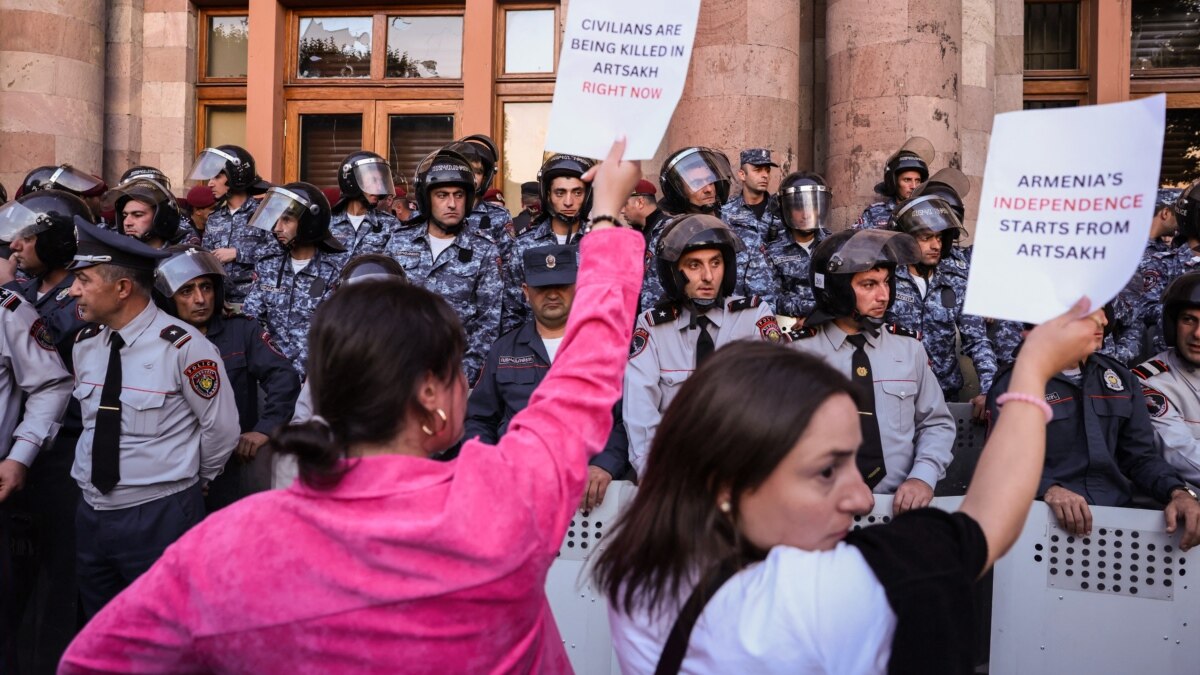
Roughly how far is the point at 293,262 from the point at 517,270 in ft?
5.09

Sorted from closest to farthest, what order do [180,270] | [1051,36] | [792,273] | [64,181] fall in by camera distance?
[180,270]
[792,273]
[64,181]
[1051,36]

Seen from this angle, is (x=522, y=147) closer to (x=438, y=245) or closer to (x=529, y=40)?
(x=529, y=40)

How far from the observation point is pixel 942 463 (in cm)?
443

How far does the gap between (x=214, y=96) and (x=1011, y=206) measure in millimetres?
11431

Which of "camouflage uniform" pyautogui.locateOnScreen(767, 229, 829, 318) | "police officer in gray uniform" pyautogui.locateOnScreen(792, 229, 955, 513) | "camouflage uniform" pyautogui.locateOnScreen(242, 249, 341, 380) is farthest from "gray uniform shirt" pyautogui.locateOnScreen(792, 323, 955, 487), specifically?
"camouflage uniform" pyautogui.locateOnScreen(242, 249, 341, 380)

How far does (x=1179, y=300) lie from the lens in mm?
4695

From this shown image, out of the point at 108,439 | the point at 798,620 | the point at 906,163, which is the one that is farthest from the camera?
the point at 906,163

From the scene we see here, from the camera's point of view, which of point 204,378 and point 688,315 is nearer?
point 204,378

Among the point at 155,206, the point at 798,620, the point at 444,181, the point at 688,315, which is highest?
the point at 444,181

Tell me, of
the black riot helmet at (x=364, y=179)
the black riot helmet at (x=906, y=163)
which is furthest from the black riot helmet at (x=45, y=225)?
the black riot helmet at (x=906, y=163)

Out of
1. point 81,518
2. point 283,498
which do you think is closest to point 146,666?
point 283,498

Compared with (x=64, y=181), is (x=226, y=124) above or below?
above

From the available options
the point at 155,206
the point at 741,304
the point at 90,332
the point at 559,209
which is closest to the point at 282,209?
the point at 155,206

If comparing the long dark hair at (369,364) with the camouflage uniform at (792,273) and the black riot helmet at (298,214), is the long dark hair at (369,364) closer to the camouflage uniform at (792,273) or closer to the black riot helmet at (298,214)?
the camouflage uniform at (792,273)
